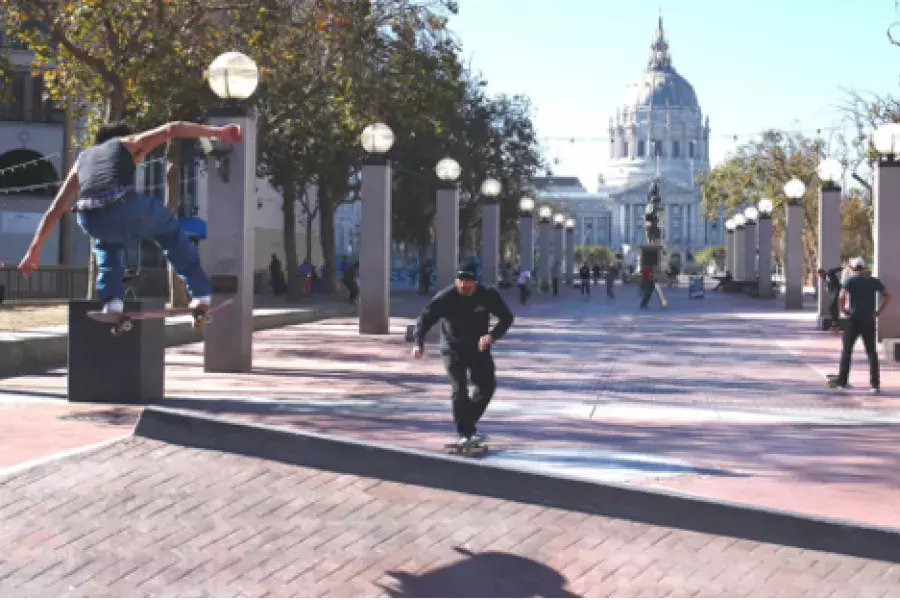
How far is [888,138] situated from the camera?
21.2 m

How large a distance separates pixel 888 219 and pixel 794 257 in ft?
60.5

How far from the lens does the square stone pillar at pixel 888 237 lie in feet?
70.0

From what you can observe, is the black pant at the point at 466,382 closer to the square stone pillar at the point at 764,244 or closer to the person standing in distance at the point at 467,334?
the person standing in distance at the point at 467,334

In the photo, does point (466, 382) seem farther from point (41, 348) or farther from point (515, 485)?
point (41, 348)

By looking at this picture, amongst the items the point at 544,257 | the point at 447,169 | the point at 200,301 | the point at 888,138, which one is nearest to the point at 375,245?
the point at 447,169

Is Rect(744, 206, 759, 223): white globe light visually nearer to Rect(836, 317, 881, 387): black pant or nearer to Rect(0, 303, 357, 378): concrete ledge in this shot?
Rect(0, 303, 357, 378): concrete ledge

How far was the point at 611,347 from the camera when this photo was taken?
2245 cm

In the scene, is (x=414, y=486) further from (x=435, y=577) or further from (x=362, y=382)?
(x=362, y=382)

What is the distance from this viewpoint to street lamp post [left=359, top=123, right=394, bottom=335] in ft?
79.9

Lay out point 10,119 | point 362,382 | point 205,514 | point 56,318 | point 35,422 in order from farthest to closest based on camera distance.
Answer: point 10,119
point 56,318
point 362,382
point 35,422
point 205,514

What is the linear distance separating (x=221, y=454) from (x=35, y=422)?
121 inches

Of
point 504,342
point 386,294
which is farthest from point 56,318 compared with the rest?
point 504,342

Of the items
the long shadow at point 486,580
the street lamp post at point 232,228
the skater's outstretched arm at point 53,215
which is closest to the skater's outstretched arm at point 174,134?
the skater's outstretched arm at point 53,215

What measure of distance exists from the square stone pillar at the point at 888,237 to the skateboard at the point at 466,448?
43.5 ft
